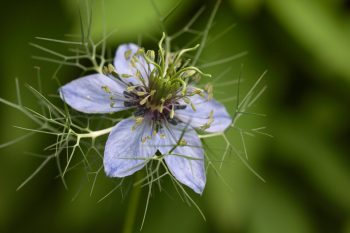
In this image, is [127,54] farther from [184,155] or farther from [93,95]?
[184,155]

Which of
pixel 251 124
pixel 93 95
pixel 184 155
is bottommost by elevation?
pixel 251 124

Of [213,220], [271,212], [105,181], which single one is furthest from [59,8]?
[271,212]

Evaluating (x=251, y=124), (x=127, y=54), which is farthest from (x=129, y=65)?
(x=251, y=124)

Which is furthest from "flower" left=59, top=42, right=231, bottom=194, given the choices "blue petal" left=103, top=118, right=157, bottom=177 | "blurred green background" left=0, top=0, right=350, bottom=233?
"blurred green background" left=0, top=0, right=350, bottom=233

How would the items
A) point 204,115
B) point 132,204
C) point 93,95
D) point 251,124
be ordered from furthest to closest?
1. point 251,124
2. point 204,115
3. point 93,95
4. point 132,204

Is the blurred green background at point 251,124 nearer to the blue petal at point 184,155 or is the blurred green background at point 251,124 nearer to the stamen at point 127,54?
the stamen at point 127,54

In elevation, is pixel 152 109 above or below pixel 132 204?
above
